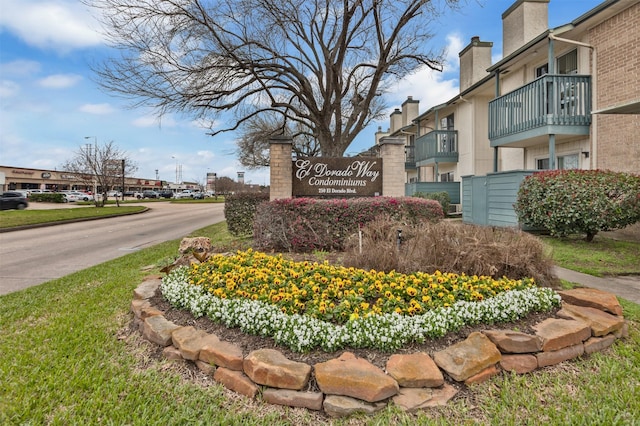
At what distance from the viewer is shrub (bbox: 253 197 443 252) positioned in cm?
706

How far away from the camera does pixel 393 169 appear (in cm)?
924

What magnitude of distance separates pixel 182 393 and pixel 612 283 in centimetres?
587

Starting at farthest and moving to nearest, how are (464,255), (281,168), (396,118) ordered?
(396,118) < (281,168) < (464,255)

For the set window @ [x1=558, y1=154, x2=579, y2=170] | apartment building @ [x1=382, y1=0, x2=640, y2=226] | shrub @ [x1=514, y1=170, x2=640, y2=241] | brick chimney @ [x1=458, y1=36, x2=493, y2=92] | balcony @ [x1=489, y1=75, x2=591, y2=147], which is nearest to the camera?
shrub @ [x1=514, y1=170, x2=640, y2=241]

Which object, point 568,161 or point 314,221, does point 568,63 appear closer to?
point 568,161

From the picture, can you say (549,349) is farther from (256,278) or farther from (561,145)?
(561,145)

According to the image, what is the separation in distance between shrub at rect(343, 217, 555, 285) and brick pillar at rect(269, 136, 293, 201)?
4465 millimetres

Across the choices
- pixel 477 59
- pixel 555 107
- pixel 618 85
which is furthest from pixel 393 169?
pixel 477 59

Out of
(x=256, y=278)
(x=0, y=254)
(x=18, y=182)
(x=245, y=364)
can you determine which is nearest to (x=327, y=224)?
(x=256, y=278)

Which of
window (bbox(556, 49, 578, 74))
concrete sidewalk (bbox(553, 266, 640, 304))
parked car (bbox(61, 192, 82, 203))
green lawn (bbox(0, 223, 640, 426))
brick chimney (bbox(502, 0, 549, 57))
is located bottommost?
green lawn (bbox(0, 223, 640, 426))

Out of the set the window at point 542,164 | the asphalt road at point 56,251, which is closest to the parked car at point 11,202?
the asphalt road at point 56,251

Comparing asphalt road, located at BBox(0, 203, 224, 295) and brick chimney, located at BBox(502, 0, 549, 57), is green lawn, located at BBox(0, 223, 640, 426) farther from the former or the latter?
brick chimney, located at BBox(502, 0, 549, 57)

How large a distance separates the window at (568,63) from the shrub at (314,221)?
340 inches

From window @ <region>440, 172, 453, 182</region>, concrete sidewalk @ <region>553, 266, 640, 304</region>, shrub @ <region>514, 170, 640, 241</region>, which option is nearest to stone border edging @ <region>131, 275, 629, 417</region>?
concrete sidewalk @ <region>553, 266, 640, 304</region>
